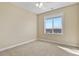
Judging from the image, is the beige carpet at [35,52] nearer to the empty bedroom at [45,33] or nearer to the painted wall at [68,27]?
the empty bedroom at [45,33]

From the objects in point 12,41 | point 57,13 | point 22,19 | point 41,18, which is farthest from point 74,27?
point 12,41

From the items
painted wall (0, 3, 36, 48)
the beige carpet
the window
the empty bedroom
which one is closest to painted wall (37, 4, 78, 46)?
the empty bedroom

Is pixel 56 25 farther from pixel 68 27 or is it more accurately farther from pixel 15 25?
pixel 15 25

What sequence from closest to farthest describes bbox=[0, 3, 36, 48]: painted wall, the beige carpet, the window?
the beige carpet
bbox=[0, 3, 36, 48]: painted wall
the window

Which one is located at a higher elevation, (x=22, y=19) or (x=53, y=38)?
(x=22, y=19)

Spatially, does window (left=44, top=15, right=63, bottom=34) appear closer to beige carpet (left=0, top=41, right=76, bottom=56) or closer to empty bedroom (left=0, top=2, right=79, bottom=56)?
empty bedroom (left=0, top=2, right=79, bottom=56)

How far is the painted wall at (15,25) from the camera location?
152 inches

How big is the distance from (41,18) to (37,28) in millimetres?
711

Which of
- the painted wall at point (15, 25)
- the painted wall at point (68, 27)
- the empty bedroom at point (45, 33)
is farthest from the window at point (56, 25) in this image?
the painted wall at point (15, 25)

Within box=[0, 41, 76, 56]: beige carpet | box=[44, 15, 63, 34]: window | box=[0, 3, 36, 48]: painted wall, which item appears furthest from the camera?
box=[44, 15, 63, 34]: window

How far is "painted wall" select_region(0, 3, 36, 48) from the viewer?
387 cm

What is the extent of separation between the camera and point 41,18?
239 inches

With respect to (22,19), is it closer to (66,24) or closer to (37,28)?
(37,28)

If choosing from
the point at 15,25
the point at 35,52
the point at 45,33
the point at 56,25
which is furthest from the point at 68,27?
the point at 15,25
